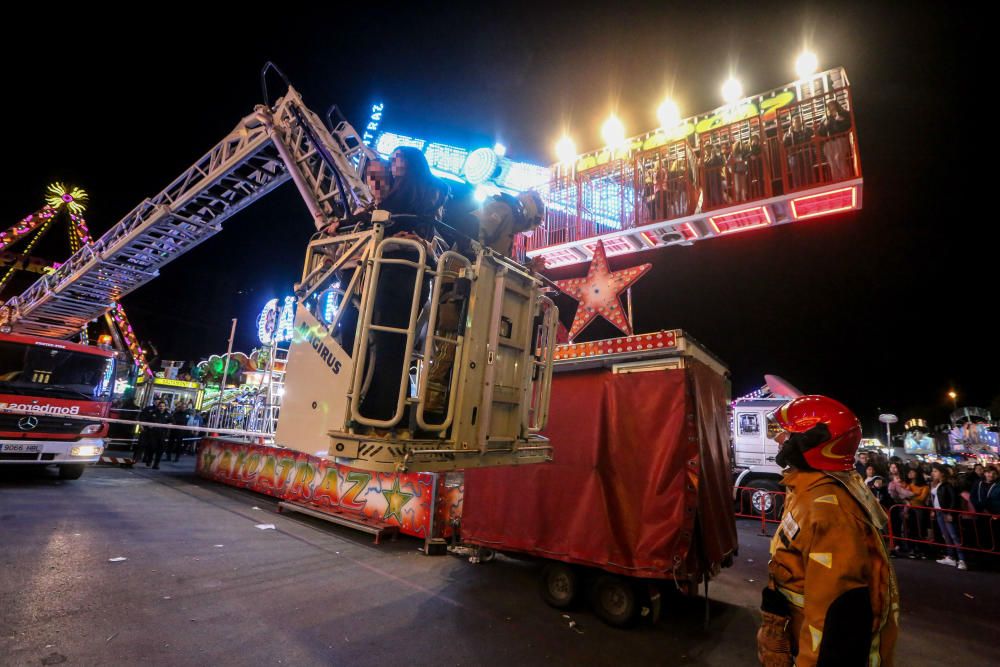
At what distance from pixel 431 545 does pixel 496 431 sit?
390 centimetres

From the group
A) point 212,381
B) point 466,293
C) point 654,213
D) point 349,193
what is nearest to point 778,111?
point 654,213

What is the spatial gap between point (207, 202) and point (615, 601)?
10896 millimetres

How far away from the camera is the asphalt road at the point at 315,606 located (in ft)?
12.0

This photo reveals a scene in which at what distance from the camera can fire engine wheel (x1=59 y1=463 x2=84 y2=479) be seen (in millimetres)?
10164

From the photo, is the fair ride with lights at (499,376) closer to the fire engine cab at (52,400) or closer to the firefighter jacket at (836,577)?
the firefighter jacket at (836,577)

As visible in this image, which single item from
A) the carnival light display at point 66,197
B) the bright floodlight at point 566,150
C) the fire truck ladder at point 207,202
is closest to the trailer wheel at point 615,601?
the fire truck ladder at point 207,202

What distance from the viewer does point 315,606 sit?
4551 millimetres

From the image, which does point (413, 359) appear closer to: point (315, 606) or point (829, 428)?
point (829, 428)

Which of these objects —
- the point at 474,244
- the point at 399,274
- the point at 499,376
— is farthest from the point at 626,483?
the point at 399,274

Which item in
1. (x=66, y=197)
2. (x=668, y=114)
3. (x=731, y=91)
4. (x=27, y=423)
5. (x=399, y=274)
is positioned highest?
(x=731, y=91)

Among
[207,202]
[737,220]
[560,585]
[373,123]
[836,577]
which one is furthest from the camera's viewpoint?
[373,123]

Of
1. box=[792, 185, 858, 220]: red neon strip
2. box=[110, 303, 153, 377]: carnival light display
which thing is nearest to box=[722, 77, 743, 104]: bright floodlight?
box=[792, 185, 858, 220]: red neon strip

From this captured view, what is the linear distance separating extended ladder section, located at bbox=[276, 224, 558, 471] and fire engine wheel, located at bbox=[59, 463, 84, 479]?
35.0 ft

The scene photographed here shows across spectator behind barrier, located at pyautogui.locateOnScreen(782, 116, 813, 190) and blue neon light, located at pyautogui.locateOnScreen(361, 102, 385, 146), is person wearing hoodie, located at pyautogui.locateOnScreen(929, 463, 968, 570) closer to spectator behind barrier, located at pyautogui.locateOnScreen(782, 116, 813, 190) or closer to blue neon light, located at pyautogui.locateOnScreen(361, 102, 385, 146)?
spectator behind barrier, located at pyautogui.locateOnScreen(782, 116, 813, 190)
